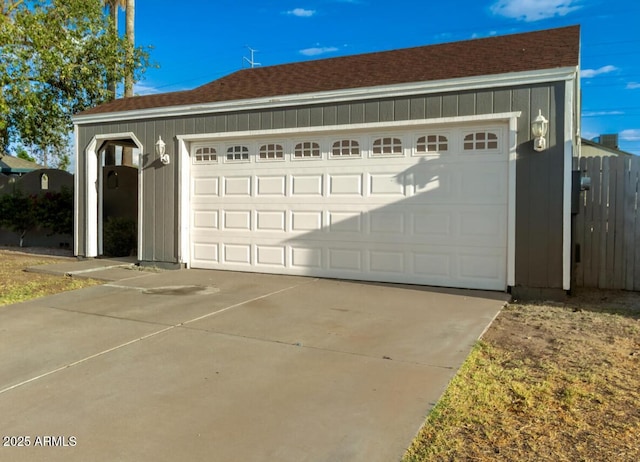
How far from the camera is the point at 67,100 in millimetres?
14766

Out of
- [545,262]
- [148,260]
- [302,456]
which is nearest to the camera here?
[302,456]

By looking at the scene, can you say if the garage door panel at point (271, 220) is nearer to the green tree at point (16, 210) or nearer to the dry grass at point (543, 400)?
the dry grass at point (543, 400)

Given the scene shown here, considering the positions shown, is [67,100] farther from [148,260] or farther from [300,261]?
[300,261]

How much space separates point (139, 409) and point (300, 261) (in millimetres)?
5145

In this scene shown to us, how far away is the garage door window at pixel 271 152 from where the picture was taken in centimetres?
837

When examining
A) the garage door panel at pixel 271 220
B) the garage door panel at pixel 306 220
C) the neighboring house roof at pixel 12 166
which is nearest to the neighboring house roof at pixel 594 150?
the garage door panel at pixel 306 220

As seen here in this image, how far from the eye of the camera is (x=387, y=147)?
7.55 metres

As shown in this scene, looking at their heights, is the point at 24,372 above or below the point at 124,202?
below

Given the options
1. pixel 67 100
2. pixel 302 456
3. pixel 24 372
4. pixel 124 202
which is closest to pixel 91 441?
pixel 302 456

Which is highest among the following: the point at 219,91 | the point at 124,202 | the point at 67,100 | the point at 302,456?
the point at 67,100

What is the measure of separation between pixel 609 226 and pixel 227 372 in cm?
641

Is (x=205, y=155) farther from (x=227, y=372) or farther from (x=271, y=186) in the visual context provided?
(x=227, y=372)

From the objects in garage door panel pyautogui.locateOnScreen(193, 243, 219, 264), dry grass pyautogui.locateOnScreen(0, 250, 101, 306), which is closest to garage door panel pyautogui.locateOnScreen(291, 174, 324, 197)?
garage door panel pyautogui.locateOnScreen(193, 243, 219, 264)

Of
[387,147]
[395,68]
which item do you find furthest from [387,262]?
[395,68]
